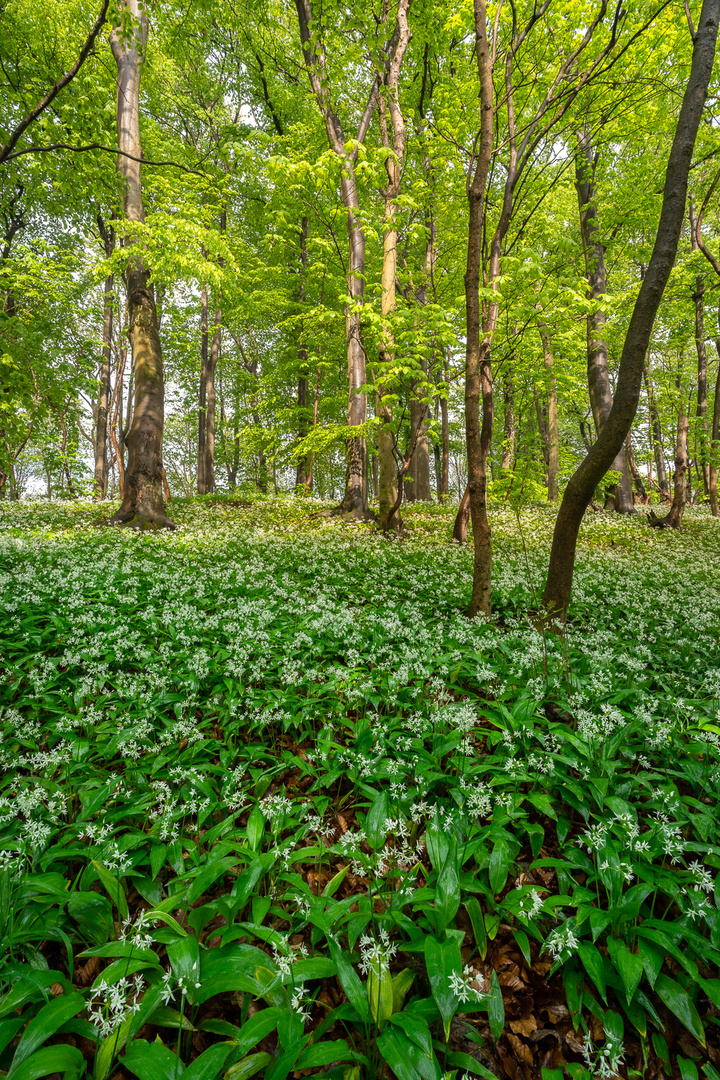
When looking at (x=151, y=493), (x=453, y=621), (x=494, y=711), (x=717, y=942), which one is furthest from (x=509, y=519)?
(x=717, y=942)

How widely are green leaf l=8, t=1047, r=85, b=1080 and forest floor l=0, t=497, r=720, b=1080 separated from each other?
0.03ft

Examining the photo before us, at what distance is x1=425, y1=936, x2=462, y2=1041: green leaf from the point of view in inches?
68.9

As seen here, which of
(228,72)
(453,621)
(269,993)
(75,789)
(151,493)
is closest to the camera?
(269,993)

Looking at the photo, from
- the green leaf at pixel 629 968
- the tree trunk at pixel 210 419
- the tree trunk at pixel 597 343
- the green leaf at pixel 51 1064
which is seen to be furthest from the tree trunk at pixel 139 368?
the tree trunk at pixel 597 343

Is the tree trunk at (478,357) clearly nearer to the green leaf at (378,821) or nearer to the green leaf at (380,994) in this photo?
the green leaf at (378,821)

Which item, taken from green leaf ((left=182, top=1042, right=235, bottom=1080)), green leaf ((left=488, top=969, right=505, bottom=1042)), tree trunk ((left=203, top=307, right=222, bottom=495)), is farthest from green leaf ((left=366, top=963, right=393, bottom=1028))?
tree trunk ((left=203, top=307, right=222, bottom=495))

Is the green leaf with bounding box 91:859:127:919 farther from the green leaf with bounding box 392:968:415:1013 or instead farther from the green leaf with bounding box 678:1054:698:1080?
the green leaf with bounding box 678:1054:698:1080

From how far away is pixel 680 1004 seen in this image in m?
1.90

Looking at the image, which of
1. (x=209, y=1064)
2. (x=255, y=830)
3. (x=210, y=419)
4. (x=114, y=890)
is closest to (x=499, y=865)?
(x=255, y=830)

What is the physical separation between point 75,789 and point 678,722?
4.45 metres

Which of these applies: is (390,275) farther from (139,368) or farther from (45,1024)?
(45,1024)

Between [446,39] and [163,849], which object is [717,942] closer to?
[163,849]

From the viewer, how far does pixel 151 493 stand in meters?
10.6

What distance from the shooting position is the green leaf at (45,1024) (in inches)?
61.2
